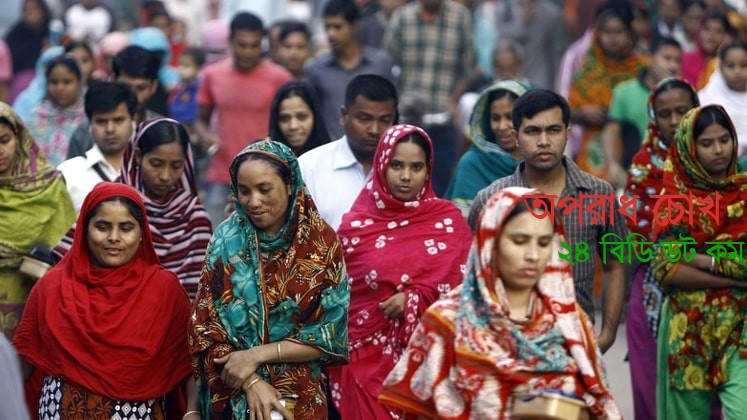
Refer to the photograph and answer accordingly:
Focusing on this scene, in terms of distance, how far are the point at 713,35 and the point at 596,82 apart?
136cm

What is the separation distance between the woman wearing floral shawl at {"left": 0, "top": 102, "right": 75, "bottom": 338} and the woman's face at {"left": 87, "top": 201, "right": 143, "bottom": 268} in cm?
115

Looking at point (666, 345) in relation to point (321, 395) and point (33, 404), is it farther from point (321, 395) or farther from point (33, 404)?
point (33, 404)

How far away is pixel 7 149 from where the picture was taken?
27.6 feet

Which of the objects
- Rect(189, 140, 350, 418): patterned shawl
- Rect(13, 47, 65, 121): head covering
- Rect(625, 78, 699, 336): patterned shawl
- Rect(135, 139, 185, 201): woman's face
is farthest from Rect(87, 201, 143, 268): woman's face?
Rect(13, 47, 65, 121): head covering

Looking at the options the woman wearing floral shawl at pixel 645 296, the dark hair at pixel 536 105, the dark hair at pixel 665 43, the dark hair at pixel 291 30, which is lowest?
the woman wearing floral shawl at pixel 645 296

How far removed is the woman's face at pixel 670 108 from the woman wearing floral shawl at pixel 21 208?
3080mm

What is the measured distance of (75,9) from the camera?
17734mm

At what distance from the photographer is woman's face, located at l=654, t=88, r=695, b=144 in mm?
9156

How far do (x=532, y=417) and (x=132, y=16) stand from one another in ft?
47.2

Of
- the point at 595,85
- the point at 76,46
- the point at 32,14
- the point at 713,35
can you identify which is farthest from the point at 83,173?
the point at 32,14

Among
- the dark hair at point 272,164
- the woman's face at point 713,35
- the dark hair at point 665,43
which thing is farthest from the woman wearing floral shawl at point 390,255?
the woman's face at point 713,35

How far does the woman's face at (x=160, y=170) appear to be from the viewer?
830cm

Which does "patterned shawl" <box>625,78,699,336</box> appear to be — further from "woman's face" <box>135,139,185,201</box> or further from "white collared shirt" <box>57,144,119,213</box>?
"white collared shirt" <box>57,144,119,213</box>

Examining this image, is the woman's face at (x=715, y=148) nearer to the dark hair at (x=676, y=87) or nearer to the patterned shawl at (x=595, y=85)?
the dark hair at (x=676, y=87)
